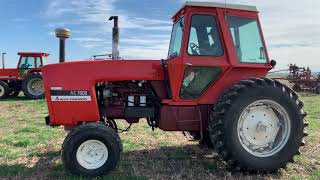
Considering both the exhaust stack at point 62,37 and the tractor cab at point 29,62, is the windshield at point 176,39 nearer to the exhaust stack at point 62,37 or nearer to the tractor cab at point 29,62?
the exhaust stack at point 62,37

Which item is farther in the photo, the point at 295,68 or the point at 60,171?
the point at 295,68

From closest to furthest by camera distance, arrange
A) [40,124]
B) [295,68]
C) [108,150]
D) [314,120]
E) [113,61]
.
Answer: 1. [108,150]
2. [113,61]
3. [40,124]
4. [314,120]
5. [295,68]

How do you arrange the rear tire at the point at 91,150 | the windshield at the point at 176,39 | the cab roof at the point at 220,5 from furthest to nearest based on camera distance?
the windshield at the point at 176,39, the cab roof at the point at 220,5, the rear tire at the point at 91,150

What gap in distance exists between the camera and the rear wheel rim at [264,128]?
6.51 meters

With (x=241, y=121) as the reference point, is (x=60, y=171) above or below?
below

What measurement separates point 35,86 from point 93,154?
54.3 ft

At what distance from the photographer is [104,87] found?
692cm

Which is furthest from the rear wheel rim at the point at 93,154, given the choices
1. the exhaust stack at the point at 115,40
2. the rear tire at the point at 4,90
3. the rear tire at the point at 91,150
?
the rear tire at the point at 4,90

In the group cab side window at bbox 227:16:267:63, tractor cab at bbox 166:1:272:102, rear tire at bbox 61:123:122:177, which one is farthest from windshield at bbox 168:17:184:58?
rear tire at bbox 61:123:122:177

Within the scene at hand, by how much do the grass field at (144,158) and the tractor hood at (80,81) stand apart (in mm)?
879

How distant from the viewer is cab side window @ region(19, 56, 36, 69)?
22438mm

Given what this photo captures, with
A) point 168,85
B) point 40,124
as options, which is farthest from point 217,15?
point 40,124

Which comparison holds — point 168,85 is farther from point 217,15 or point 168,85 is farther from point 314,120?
point 314,120

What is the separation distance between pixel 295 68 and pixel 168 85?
24.4 m
